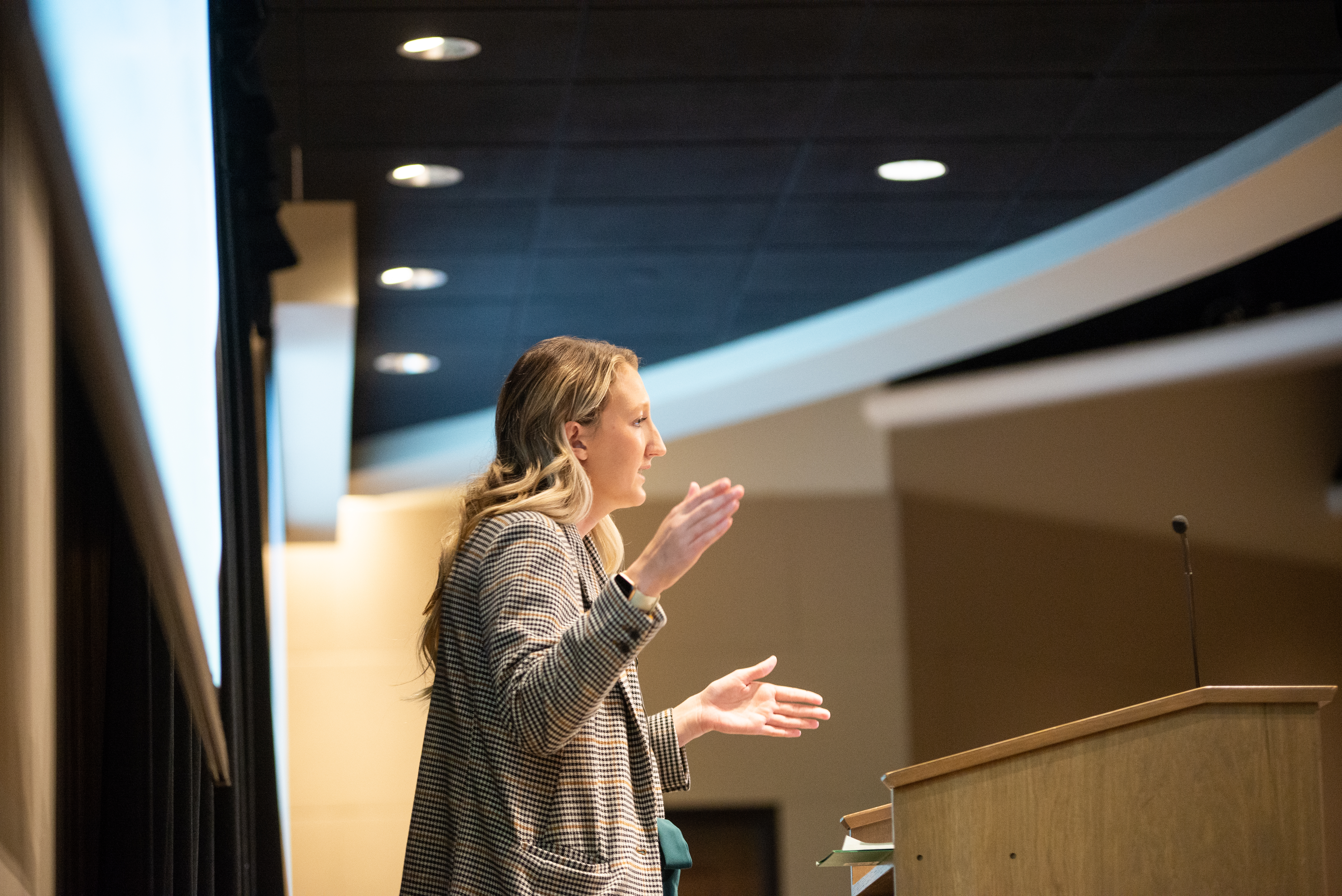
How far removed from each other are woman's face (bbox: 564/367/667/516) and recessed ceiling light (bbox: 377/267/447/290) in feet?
13.8

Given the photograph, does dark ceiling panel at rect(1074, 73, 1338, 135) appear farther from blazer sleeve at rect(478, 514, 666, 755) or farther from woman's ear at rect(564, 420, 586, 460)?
blazer sleeve at rect(478, 514, 666, 755)

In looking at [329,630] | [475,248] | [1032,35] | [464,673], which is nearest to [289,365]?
[475,248]

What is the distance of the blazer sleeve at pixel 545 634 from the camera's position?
4.71 ft

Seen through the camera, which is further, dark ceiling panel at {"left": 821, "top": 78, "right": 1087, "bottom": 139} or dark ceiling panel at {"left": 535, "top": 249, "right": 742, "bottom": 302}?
dark ceiling panel at {"left": 535, "top": 249, "right": 742, "bottom": 302}

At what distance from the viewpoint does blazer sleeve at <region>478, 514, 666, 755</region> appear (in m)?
1.43

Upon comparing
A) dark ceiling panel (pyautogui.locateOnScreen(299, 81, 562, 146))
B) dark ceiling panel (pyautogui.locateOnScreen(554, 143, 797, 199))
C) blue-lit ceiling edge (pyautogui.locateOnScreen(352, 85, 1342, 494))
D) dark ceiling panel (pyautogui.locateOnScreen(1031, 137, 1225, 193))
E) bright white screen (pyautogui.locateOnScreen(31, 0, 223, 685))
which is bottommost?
bright white screen (pyautogui.locateOnScreen(31, 0, 223, 685))

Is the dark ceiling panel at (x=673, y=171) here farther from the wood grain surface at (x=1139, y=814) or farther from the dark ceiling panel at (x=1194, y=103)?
the wood grain surface at (x=1139, y=814)

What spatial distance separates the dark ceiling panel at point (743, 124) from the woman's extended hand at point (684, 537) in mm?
2565

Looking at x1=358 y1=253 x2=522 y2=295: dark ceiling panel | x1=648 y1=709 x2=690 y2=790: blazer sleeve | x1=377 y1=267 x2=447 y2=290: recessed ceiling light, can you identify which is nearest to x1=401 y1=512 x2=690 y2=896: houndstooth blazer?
x1=648 y1=709 x2=690 y2=790: blazer sleeve

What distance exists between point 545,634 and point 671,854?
365 millimetres

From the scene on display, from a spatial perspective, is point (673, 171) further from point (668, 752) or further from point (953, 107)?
point (668, 752)

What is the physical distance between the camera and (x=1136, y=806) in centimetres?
186

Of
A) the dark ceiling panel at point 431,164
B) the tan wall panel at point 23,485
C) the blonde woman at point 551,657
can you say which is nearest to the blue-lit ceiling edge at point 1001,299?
the dark ceiling panel at point 431,164

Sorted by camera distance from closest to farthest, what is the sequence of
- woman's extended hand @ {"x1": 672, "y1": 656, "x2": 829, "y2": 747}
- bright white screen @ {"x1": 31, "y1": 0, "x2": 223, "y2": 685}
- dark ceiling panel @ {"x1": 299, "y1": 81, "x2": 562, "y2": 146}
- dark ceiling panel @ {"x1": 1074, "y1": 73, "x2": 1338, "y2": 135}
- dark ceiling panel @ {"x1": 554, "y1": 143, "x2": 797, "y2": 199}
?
1. bright white screen @ {"x1": 31, "y1": 0, "x2": 223, "y2": 685}
2. woman's extended hand @ {"x1": 672, "y1": 656, "x2": 829, "y2": 747}
3. dark ceiling panel @ {"x1": 299, "y1": 81, "x2": 562, "y2": 146}
4. dark ceiling panel @ {"x1": 1074, "y1": 73, "x2": 1338, "y2": 135}
5. dark ceiling panel @ {"x1": 554, "y1": 143, "x2": 797, "y2": 199}
